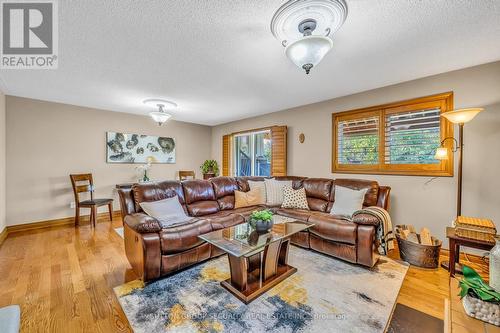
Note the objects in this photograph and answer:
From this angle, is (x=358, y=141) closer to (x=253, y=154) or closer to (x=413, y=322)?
(x=413, y=322)

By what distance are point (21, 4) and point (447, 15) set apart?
333cm

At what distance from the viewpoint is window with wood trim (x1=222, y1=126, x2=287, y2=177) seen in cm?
461

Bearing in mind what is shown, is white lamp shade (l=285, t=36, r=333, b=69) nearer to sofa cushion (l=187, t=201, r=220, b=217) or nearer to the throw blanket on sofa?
the throw blanket on sofa

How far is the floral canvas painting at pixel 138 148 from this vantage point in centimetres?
468

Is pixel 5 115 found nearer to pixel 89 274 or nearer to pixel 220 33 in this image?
pixel 89 274

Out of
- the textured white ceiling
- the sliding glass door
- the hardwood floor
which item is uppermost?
the textured white ceiling

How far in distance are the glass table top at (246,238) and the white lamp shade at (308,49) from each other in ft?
5.21

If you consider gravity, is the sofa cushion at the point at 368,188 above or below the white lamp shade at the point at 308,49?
below

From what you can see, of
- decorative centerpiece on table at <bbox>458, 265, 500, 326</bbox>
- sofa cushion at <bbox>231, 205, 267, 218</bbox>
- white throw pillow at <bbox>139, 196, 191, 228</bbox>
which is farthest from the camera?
sofa cushion at <bbox>231, 205, 267, 218</bbox>

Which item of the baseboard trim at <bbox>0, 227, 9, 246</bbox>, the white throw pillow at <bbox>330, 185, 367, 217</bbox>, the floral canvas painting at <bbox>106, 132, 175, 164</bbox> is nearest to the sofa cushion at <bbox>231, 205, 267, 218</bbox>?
the white throw pillow at <bbox>330, 185, 367, 217</bbox>

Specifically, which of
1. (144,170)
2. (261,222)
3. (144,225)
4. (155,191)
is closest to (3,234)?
(144,170)

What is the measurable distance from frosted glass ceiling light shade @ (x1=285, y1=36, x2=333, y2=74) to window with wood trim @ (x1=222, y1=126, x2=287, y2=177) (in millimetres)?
2880

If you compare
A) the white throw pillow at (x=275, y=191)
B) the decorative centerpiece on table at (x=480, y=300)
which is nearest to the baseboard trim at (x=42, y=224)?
the white throw pillow at (x=275, y=191)

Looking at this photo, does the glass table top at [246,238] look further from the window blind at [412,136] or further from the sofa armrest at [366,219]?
the window blind at [412,136]
